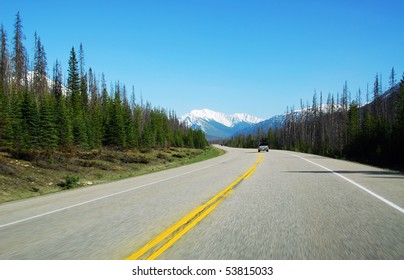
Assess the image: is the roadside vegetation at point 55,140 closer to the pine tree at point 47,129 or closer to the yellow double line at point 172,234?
the pine tree at point 47,129

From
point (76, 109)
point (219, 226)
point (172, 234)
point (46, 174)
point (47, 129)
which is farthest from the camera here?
point (76, 109)

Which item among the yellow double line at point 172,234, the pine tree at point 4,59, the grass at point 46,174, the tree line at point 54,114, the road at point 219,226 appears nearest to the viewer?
the yellow double line at point 172,234

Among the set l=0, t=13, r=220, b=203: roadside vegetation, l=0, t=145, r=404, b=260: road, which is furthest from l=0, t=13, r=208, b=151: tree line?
l=0, t=145, r=404, b=260: road

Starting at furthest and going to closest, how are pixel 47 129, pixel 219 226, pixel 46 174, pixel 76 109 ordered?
pixel 76 109 → pixel 47 129 → pixel 46 174 → pixel 219 226

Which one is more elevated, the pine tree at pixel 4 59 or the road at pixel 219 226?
the pine tree at pixel 4 59

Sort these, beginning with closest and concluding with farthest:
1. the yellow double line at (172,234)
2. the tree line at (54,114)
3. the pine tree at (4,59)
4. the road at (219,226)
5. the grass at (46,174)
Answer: the yellow double line at (172,234) → the road at (219,226) → the grass at (46,174) → the tree line at (54,114) → the pine tree at (4,59)

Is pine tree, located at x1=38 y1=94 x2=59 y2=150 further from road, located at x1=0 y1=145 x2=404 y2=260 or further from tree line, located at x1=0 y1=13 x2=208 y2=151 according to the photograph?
road, located at x1=0 y1=145 x2=404 y2=260

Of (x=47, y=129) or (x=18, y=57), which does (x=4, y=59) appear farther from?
(x=47, y=129)

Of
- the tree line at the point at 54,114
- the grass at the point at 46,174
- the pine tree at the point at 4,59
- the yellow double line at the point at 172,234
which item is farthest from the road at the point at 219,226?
the pine tree at the point at 4,59

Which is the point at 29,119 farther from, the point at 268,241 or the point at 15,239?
the point at 268,241

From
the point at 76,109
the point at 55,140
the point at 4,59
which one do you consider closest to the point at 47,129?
the point at 55,140

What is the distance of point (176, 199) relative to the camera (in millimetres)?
9508
